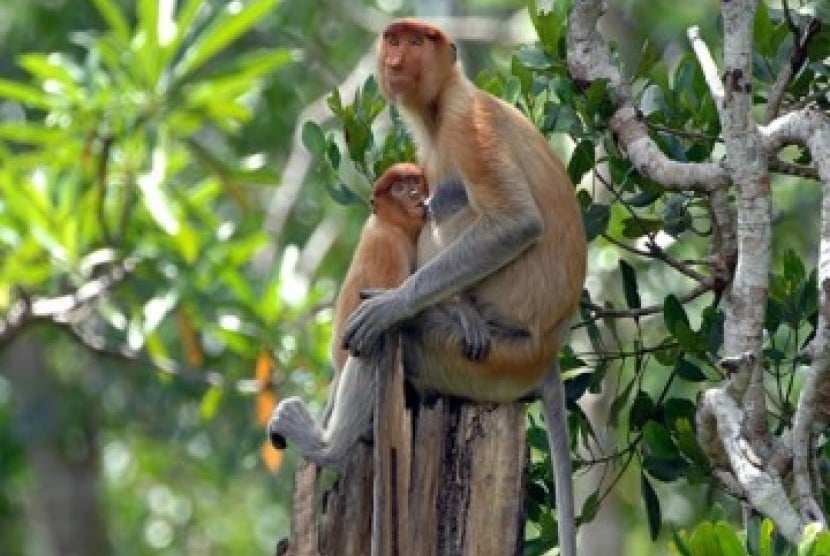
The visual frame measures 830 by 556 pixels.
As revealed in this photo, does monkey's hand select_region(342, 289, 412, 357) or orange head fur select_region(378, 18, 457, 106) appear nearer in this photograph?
monkey's hand select_region(342, 289, 412, 357)

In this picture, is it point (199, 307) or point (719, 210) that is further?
point (199, 307)

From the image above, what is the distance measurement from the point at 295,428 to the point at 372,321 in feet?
1.23

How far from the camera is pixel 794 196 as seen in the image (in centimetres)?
Answer: 885

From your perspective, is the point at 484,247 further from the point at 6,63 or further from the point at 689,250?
the point at 6,63

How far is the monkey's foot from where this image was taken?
4.38 metres

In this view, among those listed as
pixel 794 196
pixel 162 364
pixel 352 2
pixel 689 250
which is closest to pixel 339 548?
pixel 162 364

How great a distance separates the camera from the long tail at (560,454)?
404 cm

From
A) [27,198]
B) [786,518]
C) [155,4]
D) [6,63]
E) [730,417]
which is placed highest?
[6,63]

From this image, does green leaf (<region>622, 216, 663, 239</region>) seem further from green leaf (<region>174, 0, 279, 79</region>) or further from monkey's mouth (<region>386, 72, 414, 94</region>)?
green leaf (<region>174, 0, 279, 79</region>)

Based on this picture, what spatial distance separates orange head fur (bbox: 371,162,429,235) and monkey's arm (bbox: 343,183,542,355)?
4.9 inches

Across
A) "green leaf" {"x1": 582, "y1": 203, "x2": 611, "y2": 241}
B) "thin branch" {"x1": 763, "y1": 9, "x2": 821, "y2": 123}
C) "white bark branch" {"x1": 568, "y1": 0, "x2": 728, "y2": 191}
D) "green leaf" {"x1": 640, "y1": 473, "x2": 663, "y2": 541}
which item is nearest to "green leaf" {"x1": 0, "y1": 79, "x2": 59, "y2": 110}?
"green leaf" {"x1": 582, "y1": 203, "x2": 611, "y2": 241}

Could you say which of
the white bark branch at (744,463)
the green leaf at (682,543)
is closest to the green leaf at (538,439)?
the white bark branch at (744,463)

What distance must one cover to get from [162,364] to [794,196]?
3372mm

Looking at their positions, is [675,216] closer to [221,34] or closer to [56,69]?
[221,34]
